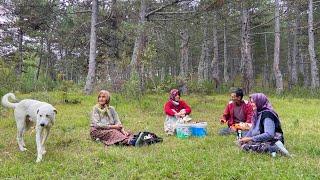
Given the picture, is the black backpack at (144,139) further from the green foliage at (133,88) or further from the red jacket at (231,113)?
the green foliage at (133,88)

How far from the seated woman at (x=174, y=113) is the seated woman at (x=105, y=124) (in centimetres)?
125

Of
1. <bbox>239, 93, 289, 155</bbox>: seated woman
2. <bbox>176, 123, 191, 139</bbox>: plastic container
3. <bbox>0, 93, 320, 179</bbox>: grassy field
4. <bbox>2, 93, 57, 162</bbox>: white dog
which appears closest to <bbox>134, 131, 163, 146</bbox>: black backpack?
<bbox>0, 93, 320, 179</bbox>: grassy field

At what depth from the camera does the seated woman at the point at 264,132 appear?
284 inches

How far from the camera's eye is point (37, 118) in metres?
7.43

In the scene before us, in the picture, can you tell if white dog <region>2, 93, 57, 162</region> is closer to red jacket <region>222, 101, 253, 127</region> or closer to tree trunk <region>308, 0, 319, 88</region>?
red jacket <region>222, 101, 253, 127</region>

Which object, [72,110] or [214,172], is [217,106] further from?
[214,172]

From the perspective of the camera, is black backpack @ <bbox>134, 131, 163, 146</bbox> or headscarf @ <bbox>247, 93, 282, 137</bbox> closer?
headscarf @ <bbox>247, 93, 282, 137</bbox>

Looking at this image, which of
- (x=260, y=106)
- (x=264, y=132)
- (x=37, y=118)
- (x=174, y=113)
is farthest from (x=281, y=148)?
(x=37, y=118)

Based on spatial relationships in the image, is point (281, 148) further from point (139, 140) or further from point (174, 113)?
point (174, 113)

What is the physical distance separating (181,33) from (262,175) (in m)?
17.8

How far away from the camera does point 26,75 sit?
20.5 meters

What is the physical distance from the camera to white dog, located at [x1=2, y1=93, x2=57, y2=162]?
7.32m

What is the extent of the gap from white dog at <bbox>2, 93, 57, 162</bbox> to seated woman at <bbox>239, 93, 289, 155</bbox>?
3445mm

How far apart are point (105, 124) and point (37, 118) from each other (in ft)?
6.67
